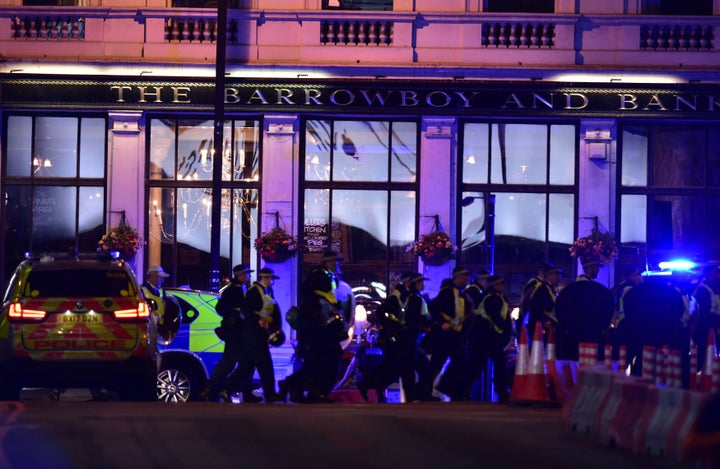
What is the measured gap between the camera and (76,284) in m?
16.4

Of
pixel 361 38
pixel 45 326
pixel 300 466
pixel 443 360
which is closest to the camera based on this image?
pixel 300 466

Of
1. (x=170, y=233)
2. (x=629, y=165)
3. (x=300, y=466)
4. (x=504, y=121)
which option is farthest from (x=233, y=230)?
(x=300, y=466)

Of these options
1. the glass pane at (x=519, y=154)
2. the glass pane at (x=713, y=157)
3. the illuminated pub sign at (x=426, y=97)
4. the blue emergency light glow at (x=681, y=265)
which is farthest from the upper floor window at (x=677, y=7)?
the blue emergency light glow at (x=681, y=265)

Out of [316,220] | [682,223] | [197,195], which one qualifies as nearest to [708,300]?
[682,223]

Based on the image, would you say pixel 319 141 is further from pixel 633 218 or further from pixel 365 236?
pixel 633 218

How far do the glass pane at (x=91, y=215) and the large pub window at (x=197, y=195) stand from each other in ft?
3.16

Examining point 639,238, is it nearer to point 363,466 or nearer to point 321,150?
point 321,150

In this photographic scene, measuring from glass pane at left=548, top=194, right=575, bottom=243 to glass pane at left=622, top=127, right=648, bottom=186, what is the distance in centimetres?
116

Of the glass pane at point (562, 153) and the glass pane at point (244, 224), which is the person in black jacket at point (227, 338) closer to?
the glass pane at point (244, 224)

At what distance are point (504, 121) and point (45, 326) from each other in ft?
43.5

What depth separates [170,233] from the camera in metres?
27.3

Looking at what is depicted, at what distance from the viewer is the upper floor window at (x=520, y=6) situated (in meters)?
27.3

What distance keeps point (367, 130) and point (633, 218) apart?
5457mm

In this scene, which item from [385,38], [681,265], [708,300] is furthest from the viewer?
[385,38]
